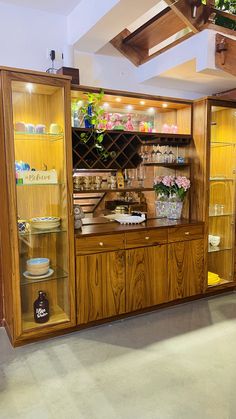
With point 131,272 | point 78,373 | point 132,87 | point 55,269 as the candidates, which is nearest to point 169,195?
point 131,272

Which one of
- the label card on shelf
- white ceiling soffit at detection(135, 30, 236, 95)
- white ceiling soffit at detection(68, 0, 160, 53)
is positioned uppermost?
white ceiling soffit at detection(68, 0, 160, 53)

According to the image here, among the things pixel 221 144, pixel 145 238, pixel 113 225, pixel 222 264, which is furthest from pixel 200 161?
pixel 222 264

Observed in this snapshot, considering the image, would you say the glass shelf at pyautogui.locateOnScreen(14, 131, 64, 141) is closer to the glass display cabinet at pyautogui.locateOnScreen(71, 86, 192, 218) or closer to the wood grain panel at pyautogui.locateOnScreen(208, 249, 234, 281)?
the glass display cabinet at pyautogui.locateOnScreen(71, 86, 192, 218)

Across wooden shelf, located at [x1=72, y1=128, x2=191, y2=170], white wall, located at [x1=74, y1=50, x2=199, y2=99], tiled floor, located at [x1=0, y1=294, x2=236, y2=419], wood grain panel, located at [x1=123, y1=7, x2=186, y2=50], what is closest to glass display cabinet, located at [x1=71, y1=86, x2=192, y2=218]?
wooden shelf, located at [x1=72, y1=128, x2=191, y2=170]

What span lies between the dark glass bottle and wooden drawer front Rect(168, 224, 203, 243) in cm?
136

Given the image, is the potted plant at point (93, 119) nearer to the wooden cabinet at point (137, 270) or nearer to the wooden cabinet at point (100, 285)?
the wooden cabinet at point (137, 270)

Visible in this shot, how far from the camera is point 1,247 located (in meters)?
2.92

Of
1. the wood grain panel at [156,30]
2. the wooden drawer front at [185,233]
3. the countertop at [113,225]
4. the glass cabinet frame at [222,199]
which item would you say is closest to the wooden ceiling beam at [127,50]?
the wood grain panel at [156,30]

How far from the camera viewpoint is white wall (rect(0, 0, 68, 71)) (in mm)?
2881

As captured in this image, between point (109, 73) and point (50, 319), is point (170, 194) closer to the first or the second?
point (109, 73)

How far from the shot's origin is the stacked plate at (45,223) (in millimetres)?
2846

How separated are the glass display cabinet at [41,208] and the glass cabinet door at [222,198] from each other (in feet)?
5.82

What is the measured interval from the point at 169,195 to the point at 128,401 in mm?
2152

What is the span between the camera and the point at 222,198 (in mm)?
3859
